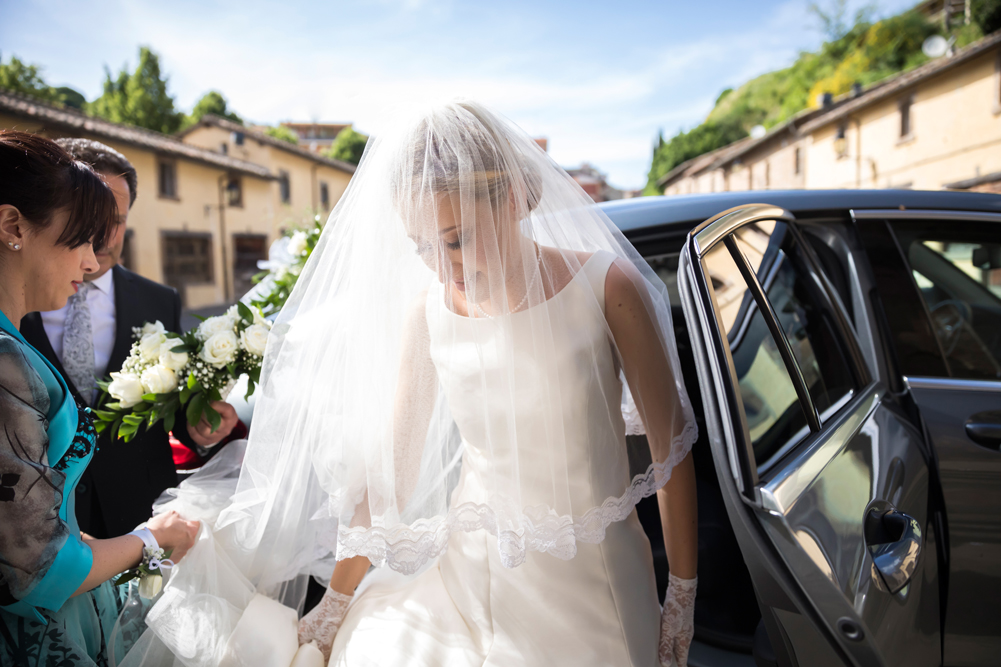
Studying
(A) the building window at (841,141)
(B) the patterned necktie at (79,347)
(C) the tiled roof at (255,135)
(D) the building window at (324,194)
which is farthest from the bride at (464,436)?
(D) the building window at (324,194)

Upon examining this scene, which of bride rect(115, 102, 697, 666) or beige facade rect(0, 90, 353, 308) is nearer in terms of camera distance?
bride rect(115, 102, 697, 666)

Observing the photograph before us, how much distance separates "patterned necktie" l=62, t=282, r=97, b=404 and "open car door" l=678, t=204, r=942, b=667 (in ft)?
6.24

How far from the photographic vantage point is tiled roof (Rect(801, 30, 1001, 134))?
13.4m

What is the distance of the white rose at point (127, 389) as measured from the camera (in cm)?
163

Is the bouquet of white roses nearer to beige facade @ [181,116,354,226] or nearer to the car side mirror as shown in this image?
the car side mirror

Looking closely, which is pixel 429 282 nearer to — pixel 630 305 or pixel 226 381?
pixel 630 305

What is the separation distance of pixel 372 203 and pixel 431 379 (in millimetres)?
448

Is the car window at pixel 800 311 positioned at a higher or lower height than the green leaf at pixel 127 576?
higher

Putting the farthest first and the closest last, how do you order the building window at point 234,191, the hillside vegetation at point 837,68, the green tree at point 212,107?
the green tree at point 212,107
the hillside vegetation at point 837,68
the building window at point 234,191

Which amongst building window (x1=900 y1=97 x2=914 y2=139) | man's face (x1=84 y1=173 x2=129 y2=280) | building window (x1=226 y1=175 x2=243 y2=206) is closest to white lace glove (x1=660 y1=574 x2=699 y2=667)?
man's face (x1=84 y1=173 x2=129 y2=280)

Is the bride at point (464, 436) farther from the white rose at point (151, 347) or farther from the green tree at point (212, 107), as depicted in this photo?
the green tree at point (212, 107)

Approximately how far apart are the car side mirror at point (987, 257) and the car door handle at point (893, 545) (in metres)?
1.61

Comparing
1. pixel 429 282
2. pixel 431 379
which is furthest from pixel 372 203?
pixel 431 379

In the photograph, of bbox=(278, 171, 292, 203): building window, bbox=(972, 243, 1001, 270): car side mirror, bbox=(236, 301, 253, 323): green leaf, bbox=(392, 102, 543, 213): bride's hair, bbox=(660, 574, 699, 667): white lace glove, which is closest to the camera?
bbox=(392, 102, 543, 213): bride's hair
